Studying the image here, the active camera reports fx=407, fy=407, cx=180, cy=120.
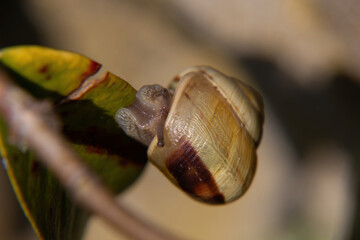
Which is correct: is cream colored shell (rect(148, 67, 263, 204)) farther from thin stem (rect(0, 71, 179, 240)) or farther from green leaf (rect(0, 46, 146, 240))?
thin stem (rect(0, 71, 179, 240))

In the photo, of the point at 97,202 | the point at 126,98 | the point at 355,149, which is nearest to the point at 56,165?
the point at 97,202

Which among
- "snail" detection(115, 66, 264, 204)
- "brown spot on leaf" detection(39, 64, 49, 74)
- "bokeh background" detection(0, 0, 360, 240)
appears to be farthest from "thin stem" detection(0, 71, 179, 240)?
"bokeh background" detection(0, 0, 360, 240)

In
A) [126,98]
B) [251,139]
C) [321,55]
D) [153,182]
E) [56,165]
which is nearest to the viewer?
[56,165]

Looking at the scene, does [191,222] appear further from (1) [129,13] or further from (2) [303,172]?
(1) [129,13]

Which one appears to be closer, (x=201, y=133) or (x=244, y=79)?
(x=201, y=133)

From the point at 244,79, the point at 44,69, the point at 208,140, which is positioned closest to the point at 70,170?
the point at 44,69

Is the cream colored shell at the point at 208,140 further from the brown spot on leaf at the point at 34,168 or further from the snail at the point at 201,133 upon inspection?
the brown spot on leaf at the point at 34,168

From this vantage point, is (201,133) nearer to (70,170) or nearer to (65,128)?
(65,128)
